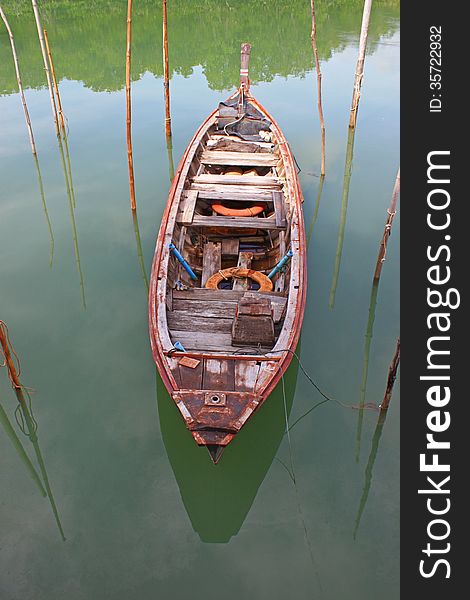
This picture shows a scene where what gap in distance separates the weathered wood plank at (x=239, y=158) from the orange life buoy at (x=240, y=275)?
3.02 metres

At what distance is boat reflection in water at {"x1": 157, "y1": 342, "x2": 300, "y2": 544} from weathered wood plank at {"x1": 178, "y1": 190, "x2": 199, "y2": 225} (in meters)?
2.52

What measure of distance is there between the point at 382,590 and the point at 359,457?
48.3 inches

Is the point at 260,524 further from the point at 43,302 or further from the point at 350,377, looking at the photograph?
the point at 43,302

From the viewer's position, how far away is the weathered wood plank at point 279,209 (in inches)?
269

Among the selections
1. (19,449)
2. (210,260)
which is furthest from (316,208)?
(19,449)

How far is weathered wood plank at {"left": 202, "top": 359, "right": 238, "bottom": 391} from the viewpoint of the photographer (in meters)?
4.44

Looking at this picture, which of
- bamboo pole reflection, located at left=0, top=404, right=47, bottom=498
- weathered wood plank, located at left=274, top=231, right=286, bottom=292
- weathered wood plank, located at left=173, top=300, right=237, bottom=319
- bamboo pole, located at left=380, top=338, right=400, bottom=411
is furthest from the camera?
weathered wood plank, located at left=274, top=231, right=286, bottom=292

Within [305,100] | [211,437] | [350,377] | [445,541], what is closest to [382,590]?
[445,541]

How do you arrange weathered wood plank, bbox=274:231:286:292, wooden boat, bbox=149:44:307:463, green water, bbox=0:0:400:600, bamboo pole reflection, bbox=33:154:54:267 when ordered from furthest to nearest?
bamboo pole reflection, bbox=33:154:54:267 < weathered wood plank, bbox=274:231:286:292 < wooden boat, bbox=149:44:307:463 < green water, bbox=0:0:400:600

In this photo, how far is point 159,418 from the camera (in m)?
5.24

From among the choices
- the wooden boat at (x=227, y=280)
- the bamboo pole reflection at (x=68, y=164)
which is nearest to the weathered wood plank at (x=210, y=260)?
the wooden boat at (x=227, y=280)

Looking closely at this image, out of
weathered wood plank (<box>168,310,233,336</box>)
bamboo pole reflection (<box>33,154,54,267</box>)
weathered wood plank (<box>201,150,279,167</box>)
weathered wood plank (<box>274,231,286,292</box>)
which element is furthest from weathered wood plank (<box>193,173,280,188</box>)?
weathered wood plank (<box>168,310,233,336</box>)

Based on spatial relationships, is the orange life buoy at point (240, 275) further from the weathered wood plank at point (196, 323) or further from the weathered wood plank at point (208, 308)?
the weathered wood plank at point (196, 323)

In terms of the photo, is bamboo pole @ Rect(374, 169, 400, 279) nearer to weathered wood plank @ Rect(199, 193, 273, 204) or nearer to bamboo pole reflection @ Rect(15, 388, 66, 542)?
weathered wood plank @ Rect(199, 193, 273, 204)
